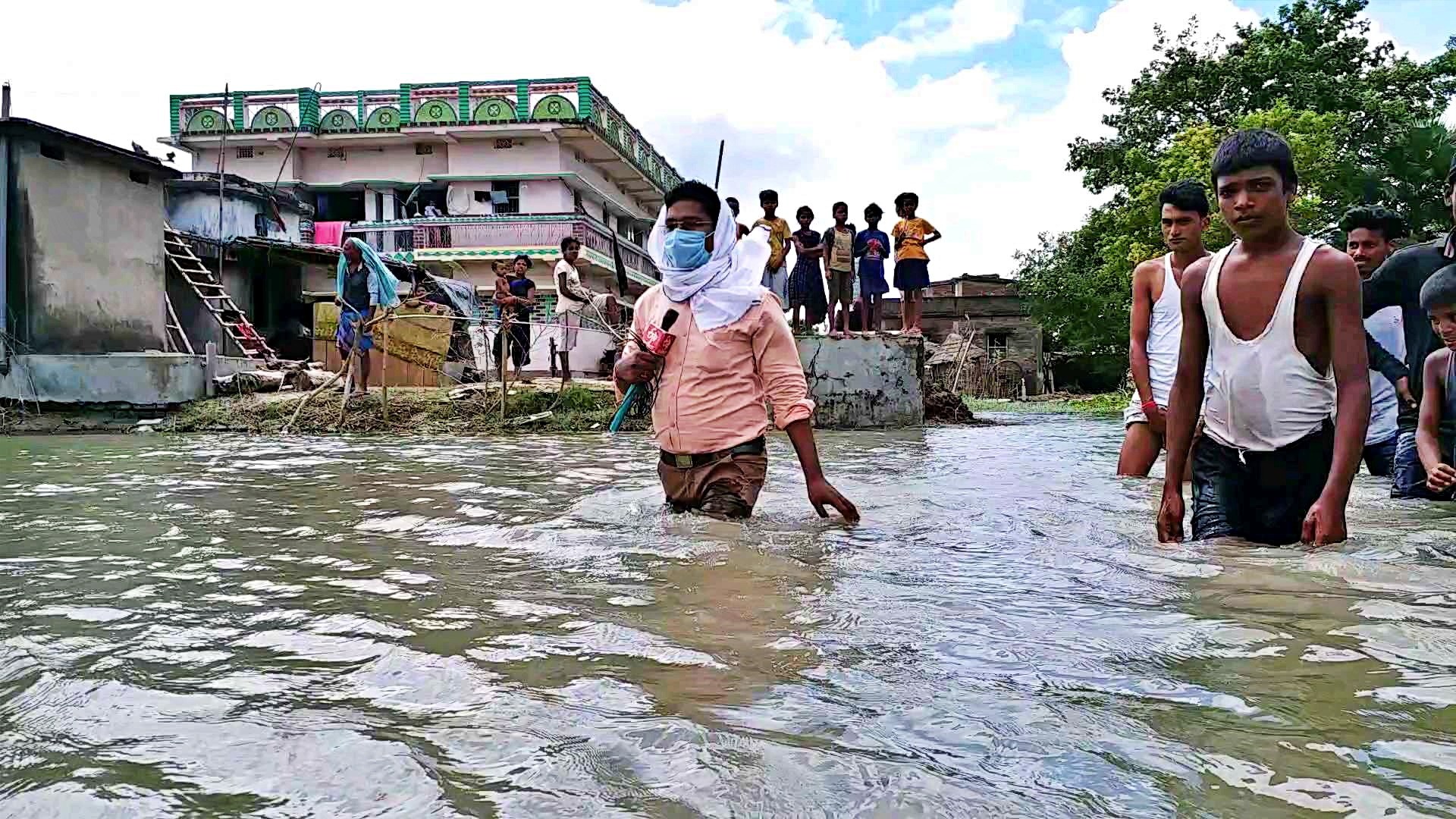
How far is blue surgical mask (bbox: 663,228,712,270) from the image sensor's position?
3764 millimetres

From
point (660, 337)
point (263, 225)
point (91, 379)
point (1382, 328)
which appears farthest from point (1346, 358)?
point (263, 225)

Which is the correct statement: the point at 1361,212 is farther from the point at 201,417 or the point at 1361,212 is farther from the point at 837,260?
the point at 201,417

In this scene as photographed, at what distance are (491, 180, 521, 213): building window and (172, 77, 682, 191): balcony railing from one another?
6.60ft

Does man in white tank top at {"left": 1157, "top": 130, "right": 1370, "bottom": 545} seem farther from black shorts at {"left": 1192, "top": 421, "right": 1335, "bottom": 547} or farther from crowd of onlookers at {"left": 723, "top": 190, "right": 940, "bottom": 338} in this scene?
crowd of onlookers at {"left": 723, "top": 190, "right": 940, "bottom": 338}

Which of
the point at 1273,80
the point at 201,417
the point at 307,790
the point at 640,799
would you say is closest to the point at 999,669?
the point at 640,799

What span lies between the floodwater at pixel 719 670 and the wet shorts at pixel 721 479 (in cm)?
16

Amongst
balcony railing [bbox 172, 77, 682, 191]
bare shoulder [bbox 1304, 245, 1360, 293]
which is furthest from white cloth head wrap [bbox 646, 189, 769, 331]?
balcony railing [bbox 172, 77, 682, 191]

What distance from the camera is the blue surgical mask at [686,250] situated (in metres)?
3.76

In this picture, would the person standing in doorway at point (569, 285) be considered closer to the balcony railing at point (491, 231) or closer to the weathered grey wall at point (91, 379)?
the weathered grey wall at point (91, 379)

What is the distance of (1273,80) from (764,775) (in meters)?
30.5

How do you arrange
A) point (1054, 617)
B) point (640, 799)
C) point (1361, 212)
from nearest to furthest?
point (640, 799), point (1054, 617), point (1361, 212)

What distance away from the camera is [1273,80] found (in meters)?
26.8

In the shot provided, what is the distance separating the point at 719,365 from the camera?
3805 millimetres

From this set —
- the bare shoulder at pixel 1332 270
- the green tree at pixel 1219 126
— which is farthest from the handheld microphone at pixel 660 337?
the green tree at pixel 1219 126
